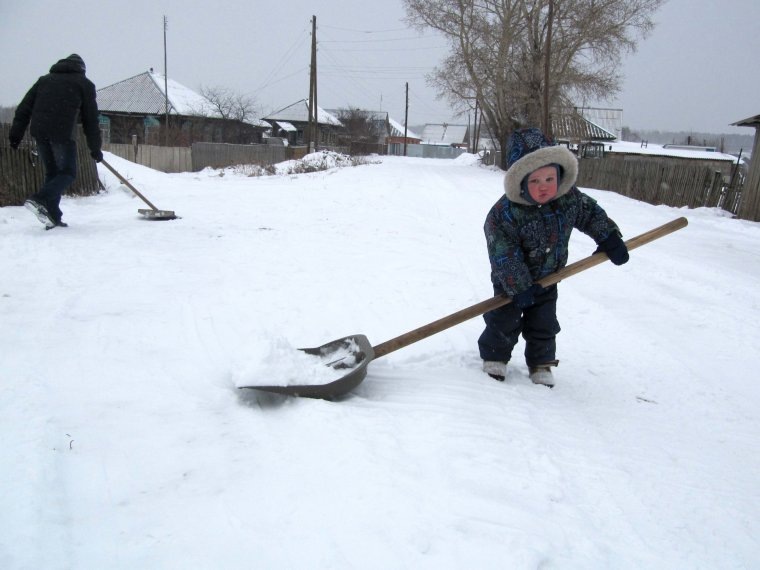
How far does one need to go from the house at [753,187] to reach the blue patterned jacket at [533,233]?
1130 cm

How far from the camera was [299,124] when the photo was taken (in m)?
50.3

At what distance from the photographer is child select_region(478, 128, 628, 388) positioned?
2.39m

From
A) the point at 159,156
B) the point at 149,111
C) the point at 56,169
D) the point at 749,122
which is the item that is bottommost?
the point at 56,169

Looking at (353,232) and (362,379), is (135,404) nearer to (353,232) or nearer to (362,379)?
(362,379)

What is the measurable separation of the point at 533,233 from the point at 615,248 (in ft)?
1.37

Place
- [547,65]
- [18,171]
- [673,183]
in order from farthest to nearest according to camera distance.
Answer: [547,65] < [673,183] < [18,171]

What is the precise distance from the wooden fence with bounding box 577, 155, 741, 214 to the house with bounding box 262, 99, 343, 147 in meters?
36.8

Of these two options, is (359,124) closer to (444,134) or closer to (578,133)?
(578,133)

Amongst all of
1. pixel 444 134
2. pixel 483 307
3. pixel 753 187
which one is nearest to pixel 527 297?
pixel 483 307

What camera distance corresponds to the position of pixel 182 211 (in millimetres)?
6754

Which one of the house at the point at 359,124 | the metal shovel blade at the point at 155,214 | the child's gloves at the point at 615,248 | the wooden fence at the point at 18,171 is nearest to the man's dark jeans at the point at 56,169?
the metal shovel blade at the point at 155,214

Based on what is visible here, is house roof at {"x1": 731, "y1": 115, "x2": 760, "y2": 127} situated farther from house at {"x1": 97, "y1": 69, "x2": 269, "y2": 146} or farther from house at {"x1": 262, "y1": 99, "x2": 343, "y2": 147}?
house at {"x1": 262, "y1": 99, "x2": 343, "y2": 147}

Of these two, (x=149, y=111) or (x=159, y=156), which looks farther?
(x=149, y=111)

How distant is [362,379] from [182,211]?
5.34m
